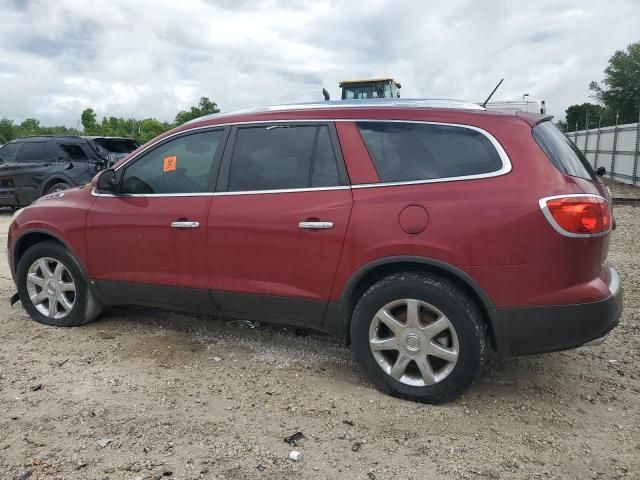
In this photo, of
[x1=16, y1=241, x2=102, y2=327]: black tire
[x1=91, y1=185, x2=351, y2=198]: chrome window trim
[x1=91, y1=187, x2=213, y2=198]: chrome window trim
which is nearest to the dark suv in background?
[x1=16, y1=241, x2=102, y2=327]: black tire

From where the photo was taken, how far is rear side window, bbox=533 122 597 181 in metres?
3.05

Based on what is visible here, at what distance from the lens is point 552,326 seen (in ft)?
9.73

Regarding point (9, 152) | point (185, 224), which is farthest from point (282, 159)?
point (9, 152)

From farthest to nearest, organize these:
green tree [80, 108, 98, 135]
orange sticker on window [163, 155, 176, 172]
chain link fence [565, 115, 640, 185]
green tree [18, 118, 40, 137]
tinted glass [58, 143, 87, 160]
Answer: green tree [18, 118, 40, 137], green tree [80, 108, 98, 135], chain link fence [565, 115, 640, 185], tinted glass [58, 143, 87, 160], orange sticker on window [163, 155, 176, 172]

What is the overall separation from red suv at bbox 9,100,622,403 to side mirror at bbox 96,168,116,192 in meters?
0.01

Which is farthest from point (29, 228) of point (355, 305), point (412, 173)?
point (412, 173)

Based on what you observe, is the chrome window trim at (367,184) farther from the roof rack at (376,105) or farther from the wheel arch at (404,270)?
the wheel arch at (404,270)

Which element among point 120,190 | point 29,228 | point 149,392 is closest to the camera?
point 149,392

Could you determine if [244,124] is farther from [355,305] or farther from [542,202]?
[542,202]

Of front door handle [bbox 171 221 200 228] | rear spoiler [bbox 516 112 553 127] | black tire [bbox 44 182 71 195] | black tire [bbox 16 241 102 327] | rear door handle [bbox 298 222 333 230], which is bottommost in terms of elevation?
black tire [bbox 16 241 102 327]

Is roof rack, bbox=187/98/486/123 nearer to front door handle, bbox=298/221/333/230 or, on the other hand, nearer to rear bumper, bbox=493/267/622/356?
front door handle, bbox=298/221/333/230

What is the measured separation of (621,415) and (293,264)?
6.84ft

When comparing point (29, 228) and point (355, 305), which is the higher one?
point (29, 228)

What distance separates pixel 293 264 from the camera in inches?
138
